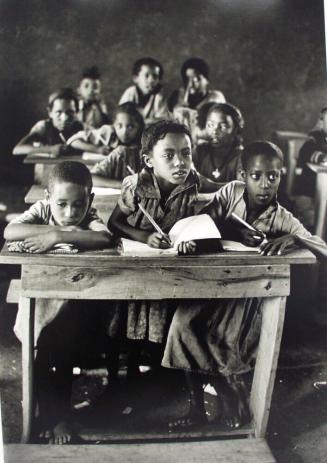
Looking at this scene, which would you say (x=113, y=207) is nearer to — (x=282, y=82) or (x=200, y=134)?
(x=200, y=134)

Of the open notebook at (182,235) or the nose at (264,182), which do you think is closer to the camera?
the open notebook at (182,235)

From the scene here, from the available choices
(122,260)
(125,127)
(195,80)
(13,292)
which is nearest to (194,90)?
(195,80)

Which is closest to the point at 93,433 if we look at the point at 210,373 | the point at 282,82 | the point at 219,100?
the point at 210,373

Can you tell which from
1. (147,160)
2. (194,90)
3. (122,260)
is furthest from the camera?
(194,90)

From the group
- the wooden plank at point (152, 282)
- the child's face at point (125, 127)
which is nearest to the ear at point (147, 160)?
the child's face at point (125, 127)

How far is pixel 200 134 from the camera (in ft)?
5.69

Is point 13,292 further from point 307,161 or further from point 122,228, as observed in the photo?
point 307,161

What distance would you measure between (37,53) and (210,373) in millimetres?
1101

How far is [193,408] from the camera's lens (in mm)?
1673

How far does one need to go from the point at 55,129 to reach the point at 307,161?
0.80 metres

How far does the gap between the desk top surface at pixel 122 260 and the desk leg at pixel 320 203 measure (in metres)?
0.21

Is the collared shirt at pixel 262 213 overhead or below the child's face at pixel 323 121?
below

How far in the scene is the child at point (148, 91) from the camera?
1.71 metres

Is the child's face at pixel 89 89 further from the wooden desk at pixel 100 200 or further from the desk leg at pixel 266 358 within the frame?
the desk leg at pixel 266 358
